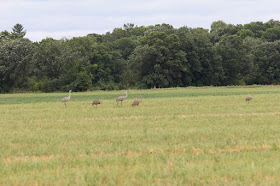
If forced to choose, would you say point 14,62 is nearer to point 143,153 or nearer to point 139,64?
point 139,64

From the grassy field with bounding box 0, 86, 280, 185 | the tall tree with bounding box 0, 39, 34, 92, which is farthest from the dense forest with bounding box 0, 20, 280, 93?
the grassy field with bounding box 0, 86, 280, 185

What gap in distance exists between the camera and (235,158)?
1205cm

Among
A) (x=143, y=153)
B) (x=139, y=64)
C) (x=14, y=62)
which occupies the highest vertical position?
(x=14, y=62)

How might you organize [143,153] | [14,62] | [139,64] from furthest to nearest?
[139,64] → [14,62] → [143,153]

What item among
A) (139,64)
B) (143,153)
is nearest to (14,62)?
(139,64)

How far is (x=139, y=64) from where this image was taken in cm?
8906

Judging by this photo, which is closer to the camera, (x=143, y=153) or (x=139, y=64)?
(x=143, y=153)

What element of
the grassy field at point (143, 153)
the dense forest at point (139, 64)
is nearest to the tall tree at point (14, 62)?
the dense forest at point (139, 64)

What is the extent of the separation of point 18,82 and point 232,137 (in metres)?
80.5

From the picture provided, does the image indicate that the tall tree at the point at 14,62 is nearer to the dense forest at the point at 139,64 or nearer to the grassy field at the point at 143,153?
the dense forest at the point at 139,64

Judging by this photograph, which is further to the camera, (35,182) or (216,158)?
(216,158)

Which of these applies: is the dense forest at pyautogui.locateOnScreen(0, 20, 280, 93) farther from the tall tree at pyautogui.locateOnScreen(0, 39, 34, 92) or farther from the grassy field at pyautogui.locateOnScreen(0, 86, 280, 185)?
the grassy field at pyautogui.locateOnScreen(0, 86, 280, 185)

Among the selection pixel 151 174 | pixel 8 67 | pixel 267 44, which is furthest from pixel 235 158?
pixel 267 44

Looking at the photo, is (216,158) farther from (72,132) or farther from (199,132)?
(72,132)
